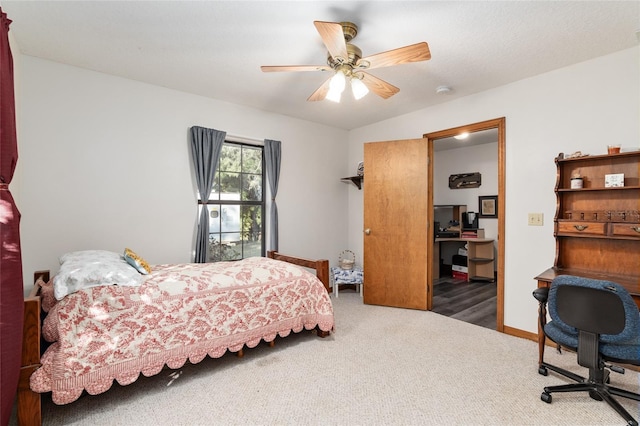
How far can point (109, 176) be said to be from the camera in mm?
2930

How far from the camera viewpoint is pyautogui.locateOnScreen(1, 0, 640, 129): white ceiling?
1.96 m

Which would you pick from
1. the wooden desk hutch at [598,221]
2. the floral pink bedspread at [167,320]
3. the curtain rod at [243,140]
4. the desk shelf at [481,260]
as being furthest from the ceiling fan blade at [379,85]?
the desk shelf at [481,260]

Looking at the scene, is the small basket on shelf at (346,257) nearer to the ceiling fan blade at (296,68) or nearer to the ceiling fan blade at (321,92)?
the ceiling fan blade at (321,92)

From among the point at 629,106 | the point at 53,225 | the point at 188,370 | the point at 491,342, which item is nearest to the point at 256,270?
the point at 188,370

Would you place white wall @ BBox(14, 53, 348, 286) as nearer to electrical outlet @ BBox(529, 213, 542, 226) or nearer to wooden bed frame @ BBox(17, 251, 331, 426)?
wooden bed frame @ BBox(17, 251, 331, 426)

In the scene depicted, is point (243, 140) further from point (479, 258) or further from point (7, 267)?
point (479, 258)

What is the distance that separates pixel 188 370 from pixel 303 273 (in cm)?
120

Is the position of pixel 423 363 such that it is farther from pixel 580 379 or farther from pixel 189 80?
pixel 189 80

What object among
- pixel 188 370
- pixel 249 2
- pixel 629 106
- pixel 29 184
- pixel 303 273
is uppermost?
pixel 249 2

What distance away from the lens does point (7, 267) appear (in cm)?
149

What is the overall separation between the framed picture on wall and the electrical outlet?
282cm

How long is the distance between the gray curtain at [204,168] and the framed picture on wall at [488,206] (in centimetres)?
477

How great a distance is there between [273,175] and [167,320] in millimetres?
2283

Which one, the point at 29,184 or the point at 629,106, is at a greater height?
the point at 629,106
